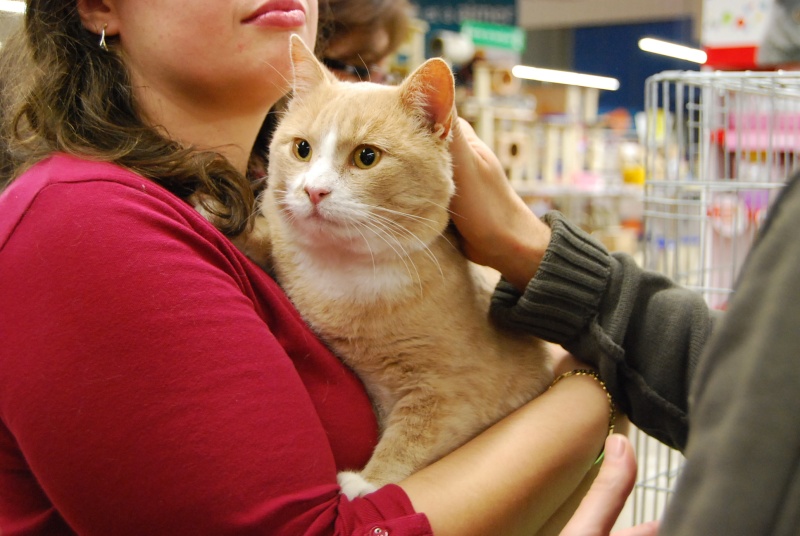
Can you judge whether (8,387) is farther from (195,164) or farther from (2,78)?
(2,78)

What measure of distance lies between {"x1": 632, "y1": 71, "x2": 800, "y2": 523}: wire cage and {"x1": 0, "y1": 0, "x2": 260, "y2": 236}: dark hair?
3.38 ft

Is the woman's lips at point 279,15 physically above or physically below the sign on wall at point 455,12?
below

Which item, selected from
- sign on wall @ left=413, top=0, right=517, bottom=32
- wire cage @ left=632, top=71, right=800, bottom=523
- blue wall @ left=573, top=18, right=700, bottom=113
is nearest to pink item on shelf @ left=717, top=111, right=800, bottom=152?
wire cage @ left=632, top=71, right=800, bottom=523

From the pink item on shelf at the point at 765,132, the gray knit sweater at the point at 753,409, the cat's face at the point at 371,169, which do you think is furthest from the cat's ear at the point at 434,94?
the pink item on shelf at the point at 765,132

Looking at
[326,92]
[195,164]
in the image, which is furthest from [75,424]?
[326,92]

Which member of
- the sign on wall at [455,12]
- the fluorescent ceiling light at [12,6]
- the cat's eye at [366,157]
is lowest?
the cat's eye at [366,157]

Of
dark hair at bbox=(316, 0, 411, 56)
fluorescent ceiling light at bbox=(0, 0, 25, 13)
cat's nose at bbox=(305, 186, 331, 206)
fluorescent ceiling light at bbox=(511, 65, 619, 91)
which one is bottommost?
cat's nose at bbox=(305, 186, 331, 206)

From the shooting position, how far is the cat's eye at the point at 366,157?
1098 millimetres

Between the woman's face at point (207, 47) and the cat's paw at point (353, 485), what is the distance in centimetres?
65

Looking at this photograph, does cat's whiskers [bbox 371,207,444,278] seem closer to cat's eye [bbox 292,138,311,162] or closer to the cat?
the cat

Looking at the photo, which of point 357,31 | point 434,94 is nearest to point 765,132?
point 357,31

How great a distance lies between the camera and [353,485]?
945 millimetres

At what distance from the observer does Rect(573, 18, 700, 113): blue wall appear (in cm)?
930

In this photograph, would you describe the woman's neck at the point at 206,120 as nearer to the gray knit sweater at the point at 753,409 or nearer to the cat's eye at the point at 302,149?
the cat's eye at the point at 302,149
